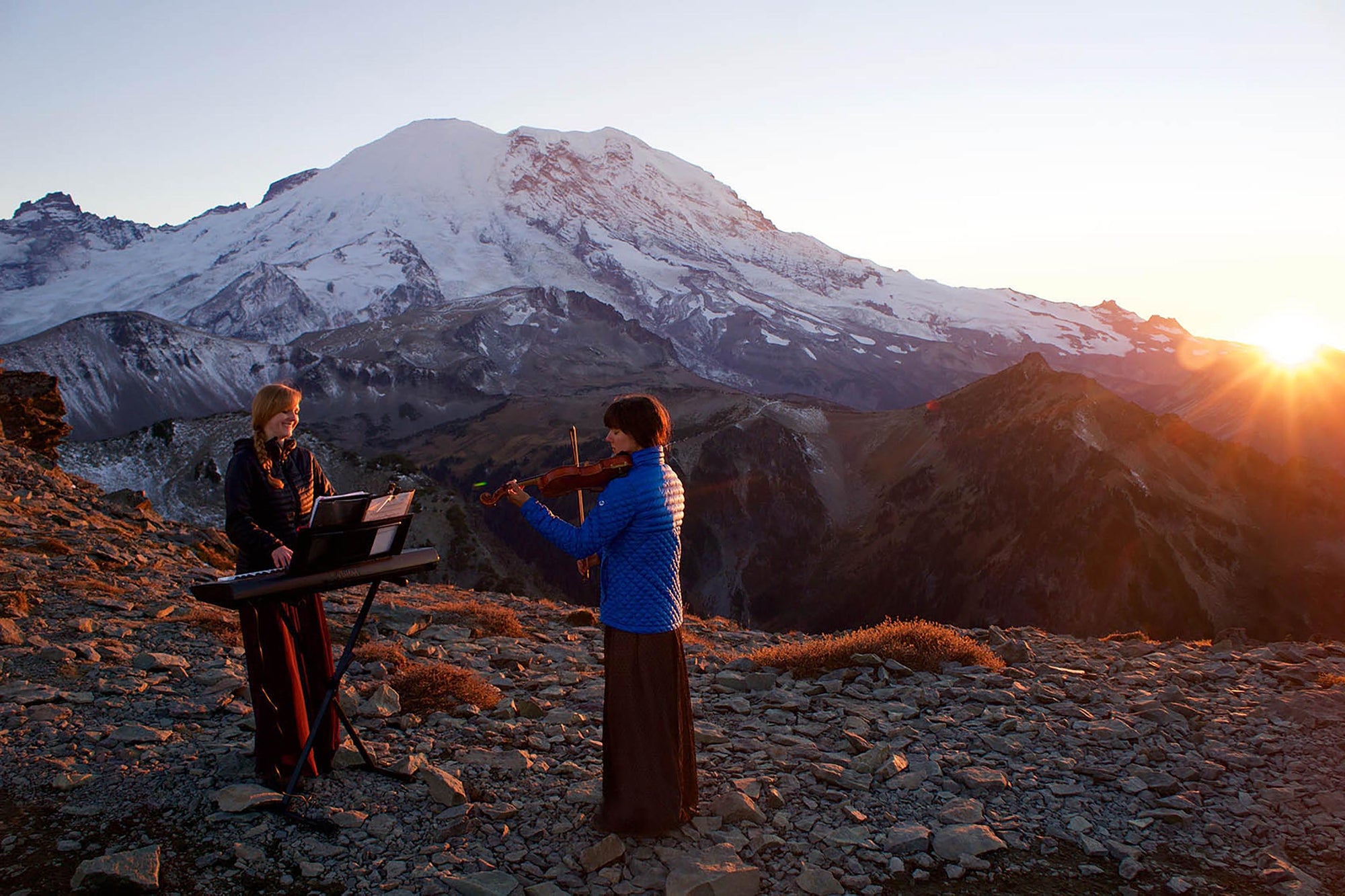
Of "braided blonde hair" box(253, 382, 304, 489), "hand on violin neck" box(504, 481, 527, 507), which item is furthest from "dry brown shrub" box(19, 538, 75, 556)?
"hand on violin neck" box(504, 481, 527, 507)

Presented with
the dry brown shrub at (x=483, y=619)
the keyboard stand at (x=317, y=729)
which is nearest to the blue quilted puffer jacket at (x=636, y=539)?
the keyboard stand at (x=317, y=729)

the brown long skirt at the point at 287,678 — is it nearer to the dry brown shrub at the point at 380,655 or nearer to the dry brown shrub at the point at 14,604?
the dry brown shrub at the point at 380,655

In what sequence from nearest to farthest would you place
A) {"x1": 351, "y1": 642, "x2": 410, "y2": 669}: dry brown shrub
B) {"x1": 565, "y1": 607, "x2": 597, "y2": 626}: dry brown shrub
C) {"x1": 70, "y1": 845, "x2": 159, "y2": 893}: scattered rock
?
1. {"x1": 70, "y1": 845, "x2": 159, "y2": 893}: scattered rock
2. {"x1": 351, "y1": 642, "x2": 410, "y2": 669}: dry brown shrub
3. {"x1": 565, "y1": 607, "x2": 597, "y2": 626}: dry brown shrub

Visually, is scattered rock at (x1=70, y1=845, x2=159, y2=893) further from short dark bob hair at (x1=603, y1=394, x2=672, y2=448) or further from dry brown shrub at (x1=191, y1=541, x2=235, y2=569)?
dry brown shrub at (x1=191, y1=541, x2=235, y2=569)

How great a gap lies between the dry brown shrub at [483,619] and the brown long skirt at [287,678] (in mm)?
6225

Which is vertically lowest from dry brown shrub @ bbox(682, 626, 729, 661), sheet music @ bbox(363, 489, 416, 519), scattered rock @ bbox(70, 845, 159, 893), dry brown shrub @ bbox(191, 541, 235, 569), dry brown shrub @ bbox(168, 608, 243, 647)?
dry brown shrub @ bbox(682, 626, 729, 661)

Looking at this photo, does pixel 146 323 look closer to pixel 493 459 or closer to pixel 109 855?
pixel 493 459

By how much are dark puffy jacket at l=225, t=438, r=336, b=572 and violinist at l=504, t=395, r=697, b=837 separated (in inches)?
64.8

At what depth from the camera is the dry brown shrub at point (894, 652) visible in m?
10.0

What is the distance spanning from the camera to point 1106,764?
7078mm

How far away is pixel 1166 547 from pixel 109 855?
62.5m

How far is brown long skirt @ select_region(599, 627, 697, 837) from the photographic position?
5.34 m

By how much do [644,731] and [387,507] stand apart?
7.02 ft

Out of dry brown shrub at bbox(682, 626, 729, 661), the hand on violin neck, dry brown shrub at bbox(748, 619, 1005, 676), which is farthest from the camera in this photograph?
dry brown shrub at bbox(682, 626, 729, 661)
